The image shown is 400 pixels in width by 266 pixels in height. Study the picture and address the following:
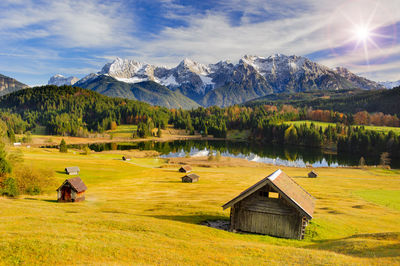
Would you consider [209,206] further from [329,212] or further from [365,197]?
[365,197]

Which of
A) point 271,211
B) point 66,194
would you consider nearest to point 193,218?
point 271,211

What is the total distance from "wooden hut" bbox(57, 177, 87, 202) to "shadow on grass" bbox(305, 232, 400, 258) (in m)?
40.6

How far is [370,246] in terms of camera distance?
72.6 feet

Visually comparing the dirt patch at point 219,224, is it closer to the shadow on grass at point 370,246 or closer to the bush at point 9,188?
the shadow on grass at point 370,246

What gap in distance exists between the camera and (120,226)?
26.8m

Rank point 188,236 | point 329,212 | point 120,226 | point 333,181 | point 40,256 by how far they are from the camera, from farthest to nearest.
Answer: point 333,181 < point 329,212 < point 120,226 < point 188,236 < point 40,256

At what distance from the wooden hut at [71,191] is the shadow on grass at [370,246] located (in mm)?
40616

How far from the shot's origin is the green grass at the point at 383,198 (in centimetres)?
4731

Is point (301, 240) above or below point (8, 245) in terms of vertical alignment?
below

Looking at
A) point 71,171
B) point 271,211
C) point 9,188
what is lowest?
point 71,171

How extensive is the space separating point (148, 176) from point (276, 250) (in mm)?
69484

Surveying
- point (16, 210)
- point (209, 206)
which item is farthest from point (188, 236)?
point (16, 210)

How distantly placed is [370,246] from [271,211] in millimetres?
9621

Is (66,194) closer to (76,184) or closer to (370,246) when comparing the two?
(76,184)
